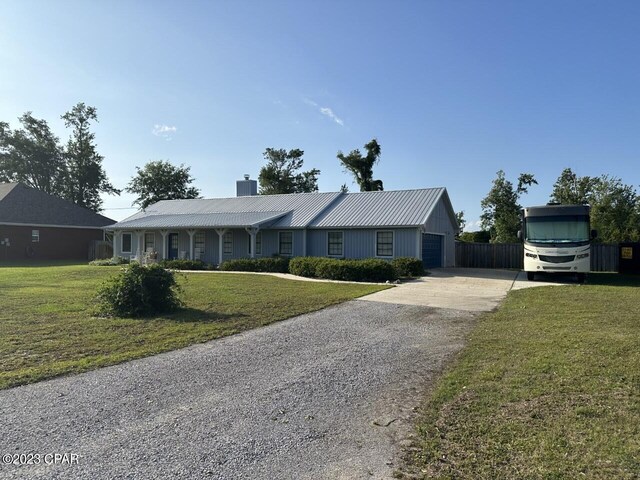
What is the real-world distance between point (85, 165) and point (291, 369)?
53.9 metres

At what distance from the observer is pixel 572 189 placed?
34.2 meters

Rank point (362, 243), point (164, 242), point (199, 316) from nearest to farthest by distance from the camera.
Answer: point (199, 316)
point (362, 243)
point (164, 242)

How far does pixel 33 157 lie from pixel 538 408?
5760 cm

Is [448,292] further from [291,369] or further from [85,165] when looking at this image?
[85,165]

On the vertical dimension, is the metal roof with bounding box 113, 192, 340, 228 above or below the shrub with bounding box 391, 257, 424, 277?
above

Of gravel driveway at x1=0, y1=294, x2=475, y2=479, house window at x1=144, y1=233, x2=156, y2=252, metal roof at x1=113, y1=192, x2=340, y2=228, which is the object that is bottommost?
gravel driveway at x1=0, y1=294, x2=475, y2=479

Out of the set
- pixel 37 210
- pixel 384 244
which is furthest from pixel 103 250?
pixel 384 244

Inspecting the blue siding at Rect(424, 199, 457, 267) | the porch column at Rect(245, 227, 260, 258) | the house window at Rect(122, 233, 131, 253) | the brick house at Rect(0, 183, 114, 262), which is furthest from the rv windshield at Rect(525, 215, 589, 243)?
the brick house at Rect(0, 183, 114, 262)

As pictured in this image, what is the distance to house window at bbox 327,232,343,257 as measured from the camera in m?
24.1

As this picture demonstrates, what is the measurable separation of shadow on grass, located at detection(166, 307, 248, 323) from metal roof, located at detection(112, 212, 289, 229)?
1390 centimetres

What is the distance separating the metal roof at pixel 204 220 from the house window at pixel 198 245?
0.99 meters

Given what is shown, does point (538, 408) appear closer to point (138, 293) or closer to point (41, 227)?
point (138, 293)

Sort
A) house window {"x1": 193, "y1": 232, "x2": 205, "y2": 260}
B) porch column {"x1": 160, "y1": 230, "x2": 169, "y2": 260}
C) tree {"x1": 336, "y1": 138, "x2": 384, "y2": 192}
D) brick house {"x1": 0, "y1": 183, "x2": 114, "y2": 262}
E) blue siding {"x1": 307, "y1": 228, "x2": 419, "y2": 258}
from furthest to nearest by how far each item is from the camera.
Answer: tree {"x1": 336, "y1": 138, "x2": 384, "y2": 192} < brick house {"x1": 0, "y1": 183, "x2": 114, "y2": 262} < porch column {"x1": 160, "y1": 230, "x2": 169, "y2": 260} < house window {"x1": 193, "y1": 232, "x2": 205, "y2": 260} < blue siding {"x1": 307, "y1": 228, "x2": 419, "y2": 258}

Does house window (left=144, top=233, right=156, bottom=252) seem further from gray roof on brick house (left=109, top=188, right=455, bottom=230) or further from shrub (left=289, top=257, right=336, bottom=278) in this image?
shrub (left=289, top=257, right=336, bottom=278)
